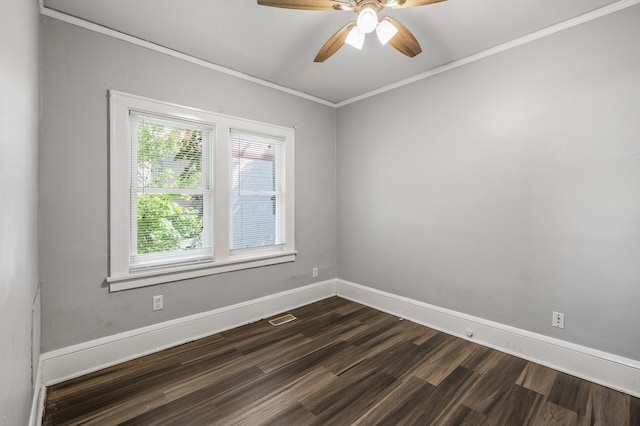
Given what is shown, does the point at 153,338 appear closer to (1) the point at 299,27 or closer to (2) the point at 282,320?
(2) the point at 282,320

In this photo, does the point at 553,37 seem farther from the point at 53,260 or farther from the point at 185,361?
the point at 53,260

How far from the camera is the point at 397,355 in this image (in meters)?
2.58

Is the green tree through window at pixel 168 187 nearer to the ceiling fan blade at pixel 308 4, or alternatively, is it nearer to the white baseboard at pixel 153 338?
the white baseboard at pixel 153 338

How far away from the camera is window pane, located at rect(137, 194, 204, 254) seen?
→ 2.62 metres

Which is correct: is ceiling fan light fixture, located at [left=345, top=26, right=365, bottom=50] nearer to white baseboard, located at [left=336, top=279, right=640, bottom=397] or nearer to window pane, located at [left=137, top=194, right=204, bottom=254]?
window pane, located at [left=137, top=194, right=204, bottom=254]

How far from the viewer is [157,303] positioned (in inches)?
103

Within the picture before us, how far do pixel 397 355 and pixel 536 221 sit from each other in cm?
162

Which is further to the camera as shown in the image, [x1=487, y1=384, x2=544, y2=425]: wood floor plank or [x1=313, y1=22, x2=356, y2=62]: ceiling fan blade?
[x1=313, y1=22, x2=356, y2=62]: ceiling fan blade

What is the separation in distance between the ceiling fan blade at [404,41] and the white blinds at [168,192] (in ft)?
6.13

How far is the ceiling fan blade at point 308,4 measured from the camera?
1.73 metres

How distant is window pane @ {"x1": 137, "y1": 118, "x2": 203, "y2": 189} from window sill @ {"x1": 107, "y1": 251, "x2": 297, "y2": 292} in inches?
30.0

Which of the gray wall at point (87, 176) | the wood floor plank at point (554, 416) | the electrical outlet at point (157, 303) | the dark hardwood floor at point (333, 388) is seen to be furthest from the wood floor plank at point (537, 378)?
the electrical outlet at point (157, 303)

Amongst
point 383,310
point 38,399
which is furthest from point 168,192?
point 383,310

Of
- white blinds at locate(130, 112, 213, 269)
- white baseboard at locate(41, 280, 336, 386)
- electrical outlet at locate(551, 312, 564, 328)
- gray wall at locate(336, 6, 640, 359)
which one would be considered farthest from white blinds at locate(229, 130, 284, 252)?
electrical outlet at locate(551, 312, 564, 328)
